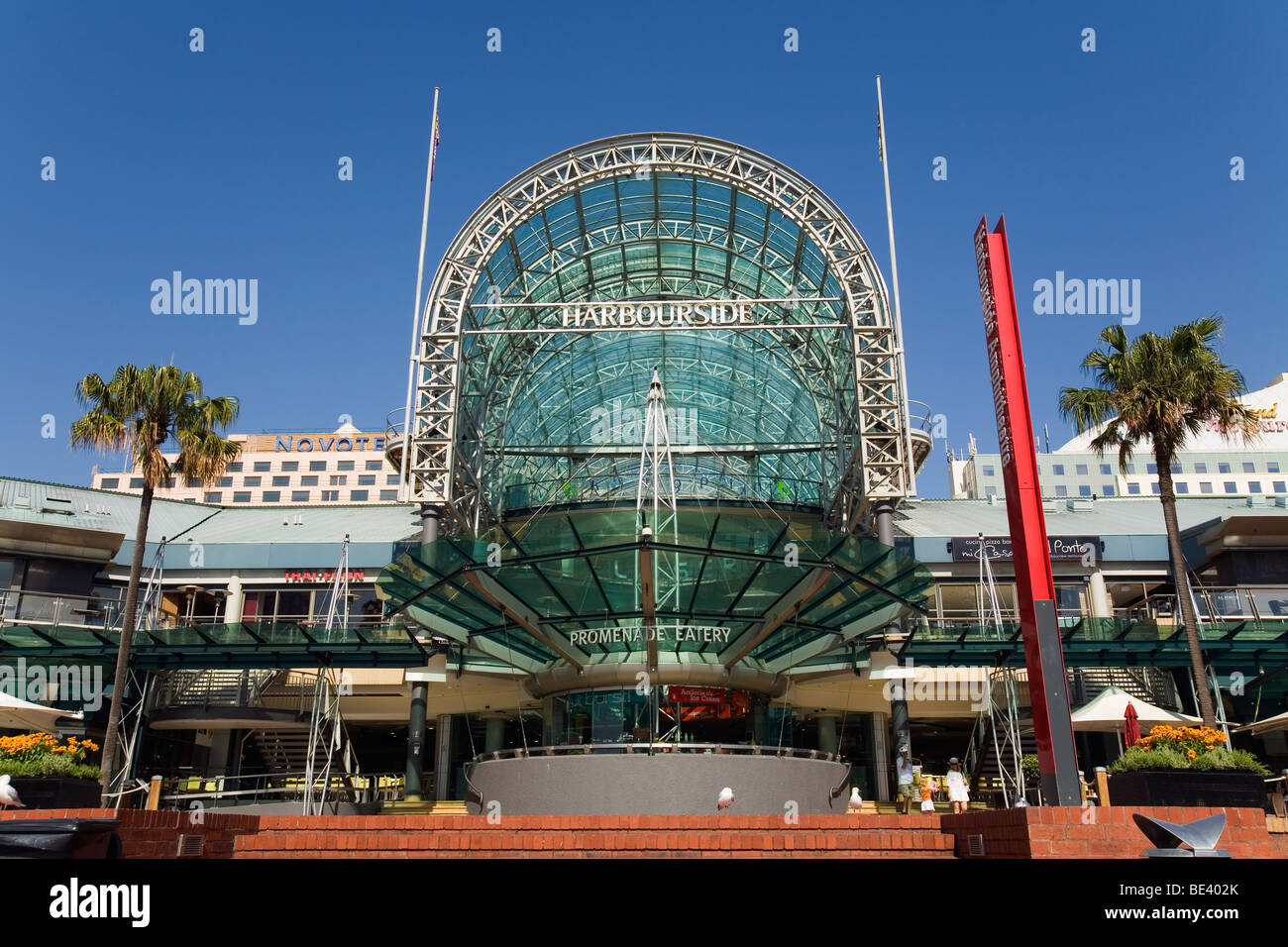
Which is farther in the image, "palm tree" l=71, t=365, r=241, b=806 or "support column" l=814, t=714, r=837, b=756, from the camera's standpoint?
"support column" l=814, t=714, r=837, b=756

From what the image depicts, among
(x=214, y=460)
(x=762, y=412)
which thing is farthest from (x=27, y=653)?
(x=762, y=412)

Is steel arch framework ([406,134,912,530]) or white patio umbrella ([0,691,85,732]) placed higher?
steel arch framework ([406,134,912,530])

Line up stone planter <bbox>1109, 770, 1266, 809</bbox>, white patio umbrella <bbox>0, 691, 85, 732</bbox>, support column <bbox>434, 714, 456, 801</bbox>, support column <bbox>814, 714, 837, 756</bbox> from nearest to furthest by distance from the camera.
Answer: stone planter <bbox>1109, 770, 1266, 809</bbox>
white patio umbrella <bbox>0, 691, 85, 732</bbox>
support column <bbox>814, 714, 837, 756</bbox>
support column <bbox>434, 714, 456, 801</bbox>

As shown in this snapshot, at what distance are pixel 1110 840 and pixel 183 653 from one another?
117ft

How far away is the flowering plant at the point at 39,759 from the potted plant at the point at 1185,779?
Answer: 15038mm

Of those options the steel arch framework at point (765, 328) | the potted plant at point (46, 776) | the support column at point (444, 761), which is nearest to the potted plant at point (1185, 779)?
the potted plant at point (46, 776)

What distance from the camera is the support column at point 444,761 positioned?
43000 mm

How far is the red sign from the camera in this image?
1330 centimetres

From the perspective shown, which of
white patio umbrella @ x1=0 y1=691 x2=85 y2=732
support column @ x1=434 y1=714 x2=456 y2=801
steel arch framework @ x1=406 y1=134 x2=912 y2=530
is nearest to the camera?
white patio umbrella @ x1=0 y1=691 x2=85 y2=732

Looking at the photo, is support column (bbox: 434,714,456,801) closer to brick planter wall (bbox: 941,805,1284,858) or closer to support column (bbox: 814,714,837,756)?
support column (bbox: 814,714,837,756)

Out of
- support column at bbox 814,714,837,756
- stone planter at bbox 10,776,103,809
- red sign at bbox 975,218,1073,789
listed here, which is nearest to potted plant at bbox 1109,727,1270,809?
red sign at bbox 975,218,1073,789

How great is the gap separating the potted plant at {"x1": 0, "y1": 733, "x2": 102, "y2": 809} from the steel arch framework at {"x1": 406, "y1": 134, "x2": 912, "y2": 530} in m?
19.8
